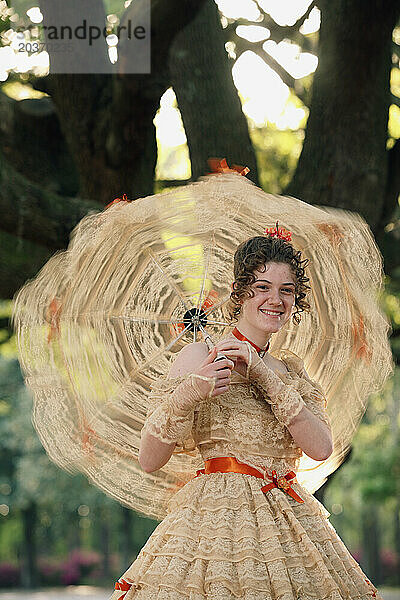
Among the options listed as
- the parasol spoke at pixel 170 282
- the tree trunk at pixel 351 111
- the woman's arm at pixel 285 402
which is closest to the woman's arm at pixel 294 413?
the woman's arm at pixel 285 402

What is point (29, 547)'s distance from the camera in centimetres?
1891

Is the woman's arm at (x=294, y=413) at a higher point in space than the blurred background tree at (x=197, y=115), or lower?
lower

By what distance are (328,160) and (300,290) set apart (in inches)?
93.5

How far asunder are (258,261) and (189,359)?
395 millimetres

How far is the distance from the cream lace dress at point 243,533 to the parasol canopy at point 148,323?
0.32 metres

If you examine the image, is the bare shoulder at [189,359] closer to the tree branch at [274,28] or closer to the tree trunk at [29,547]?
the tree branch at [274,28]

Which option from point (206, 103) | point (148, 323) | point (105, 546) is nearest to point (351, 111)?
point (206, 103)

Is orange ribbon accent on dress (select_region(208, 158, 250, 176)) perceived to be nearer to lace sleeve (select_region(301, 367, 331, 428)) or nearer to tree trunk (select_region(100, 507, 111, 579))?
lace sleeve (select_region(301, 367, 331, 428))

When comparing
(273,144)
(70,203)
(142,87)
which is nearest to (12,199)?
(70,203)

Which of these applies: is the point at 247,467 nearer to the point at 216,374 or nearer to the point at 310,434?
the point at 310,434

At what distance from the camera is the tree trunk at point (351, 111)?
4.86m

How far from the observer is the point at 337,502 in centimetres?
2367

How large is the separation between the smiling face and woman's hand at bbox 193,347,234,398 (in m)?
0.27

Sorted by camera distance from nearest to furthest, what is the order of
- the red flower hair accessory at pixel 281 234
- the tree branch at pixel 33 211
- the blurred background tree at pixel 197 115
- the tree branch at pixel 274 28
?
the red flower hair accessory at pixel 281 234 < the tree branch at pixel 33 211 < the blurred background tree at pixel 197 115 < the tree branch at pixel 274 28
